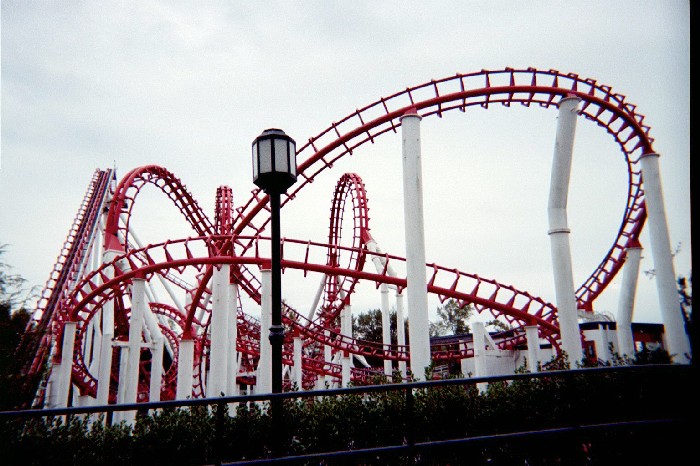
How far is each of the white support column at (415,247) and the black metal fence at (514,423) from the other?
3.03m

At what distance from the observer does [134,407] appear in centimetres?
260

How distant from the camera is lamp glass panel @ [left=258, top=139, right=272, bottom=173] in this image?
4.25 metres

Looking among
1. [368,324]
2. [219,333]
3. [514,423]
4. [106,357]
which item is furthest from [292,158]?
[368,324]

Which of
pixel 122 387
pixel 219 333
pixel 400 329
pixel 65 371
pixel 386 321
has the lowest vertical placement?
pixel 122 387

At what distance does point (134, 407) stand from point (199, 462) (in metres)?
1.42

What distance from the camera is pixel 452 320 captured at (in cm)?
5759

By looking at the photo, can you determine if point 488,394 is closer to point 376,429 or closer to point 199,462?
point 376,429

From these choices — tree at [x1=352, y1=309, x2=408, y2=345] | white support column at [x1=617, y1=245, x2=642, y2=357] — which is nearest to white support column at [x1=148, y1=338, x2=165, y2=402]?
white support column at [x1=617, y1=245, x2=642, y2=357]

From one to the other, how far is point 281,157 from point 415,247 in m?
4.37

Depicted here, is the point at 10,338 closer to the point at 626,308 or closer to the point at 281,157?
the point at 281,157

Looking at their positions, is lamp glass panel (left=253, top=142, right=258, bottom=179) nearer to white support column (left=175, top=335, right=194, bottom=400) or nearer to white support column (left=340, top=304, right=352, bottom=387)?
white support column (left=175, top=335, right=194, bottom=400)

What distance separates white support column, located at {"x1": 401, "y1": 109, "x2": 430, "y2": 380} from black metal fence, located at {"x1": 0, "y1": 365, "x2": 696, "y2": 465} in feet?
9.93

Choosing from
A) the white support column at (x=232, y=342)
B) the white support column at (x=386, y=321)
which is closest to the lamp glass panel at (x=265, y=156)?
the white support column at (x=232, y=342)

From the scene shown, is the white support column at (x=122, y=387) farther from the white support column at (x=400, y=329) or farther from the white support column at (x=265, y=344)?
the white support column at (x=400, y=329)
